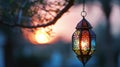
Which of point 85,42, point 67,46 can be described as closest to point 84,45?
point 85,42

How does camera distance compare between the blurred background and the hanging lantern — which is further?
the blurred background

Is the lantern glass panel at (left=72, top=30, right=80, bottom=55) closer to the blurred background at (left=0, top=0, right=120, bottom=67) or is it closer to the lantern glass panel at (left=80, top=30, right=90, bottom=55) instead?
the lantern glass panel at (left=80, top=30, right=90, bottom=55)

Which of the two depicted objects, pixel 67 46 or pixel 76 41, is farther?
pixel 67 46

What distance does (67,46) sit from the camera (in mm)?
10203

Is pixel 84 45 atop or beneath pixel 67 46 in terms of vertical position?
beneath

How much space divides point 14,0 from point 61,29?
4783mm

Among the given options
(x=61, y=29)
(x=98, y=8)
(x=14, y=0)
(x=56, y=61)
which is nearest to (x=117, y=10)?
(x=98, y=8)

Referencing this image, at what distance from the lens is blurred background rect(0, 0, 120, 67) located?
30.1 feet

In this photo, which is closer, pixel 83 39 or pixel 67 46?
pixel 83 39

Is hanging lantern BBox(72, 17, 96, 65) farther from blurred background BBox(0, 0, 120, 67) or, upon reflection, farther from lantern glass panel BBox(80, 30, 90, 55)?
blurred background BBox(0, 0, 120, 67)

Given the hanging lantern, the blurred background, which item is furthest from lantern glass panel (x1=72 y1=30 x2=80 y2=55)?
the blurred background

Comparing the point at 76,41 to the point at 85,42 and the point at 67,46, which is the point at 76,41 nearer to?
the point at 85,42

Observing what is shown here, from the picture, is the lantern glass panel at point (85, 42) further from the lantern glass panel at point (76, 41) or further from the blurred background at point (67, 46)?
the blurred background at point (67, 46)

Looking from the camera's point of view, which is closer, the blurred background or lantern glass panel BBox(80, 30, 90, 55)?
lantern glass panel BBox(80, 30, 90, 55)
